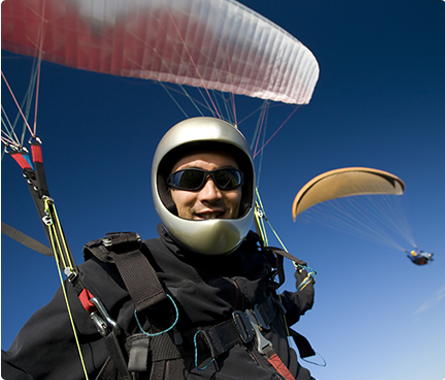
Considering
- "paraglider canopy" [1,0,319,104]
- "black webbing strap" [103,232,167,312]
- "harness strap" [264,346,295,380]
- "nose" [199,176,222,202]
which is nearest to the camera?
"black webbing strap" [103,232,167,312]

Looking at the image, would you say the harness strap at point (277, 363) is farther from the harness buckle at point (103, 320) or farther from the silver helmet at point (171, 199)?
the harness buckle at point (103, 320)

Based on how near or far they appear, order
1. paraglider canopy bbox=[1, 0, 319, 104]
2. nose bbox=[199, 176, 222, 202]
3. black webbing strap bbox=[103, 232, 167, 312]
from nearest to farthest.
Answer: black webbing strap bbox=[103, 232, 167, 312] → nose bbox=[199, 176, 222, 202] → paraglider canopy bbox=[1, 0, 319, 104]

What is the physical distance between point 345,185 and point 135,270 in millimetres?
13384

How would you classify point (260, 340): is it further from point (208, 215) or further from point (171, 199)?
point (171, 199)

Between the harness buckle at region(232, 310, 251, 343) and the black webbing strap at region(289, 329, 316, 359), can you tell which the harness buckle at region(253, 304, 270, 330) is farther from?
the black webbing strap at region(289, 329, 316, 359)

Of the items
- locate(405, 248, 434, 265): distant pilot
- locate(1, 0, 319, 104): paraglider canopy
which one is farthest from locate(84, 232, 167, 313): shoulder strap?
locate(405, 248, 434, 265): distant pilot

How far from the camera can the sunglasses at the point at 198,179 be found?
1.59 m

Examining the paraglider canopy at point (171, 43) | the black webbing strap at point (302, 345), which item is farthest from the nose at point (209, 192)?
the paraglider canopy at point (171, 43)

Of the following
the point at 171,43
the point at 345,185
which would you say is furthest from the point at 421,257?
the point at 171,43

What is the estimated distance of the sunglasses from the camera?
159cm

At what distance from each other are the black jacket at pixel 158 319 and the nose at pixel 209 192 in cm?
36

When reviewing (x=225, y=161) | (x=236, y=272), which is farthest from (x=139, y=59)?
(x=236, y=272)

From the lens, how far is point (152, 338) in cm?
122

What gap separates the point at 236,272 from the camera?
5.64ft
